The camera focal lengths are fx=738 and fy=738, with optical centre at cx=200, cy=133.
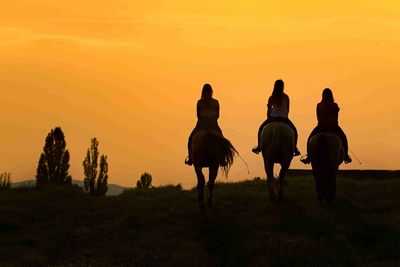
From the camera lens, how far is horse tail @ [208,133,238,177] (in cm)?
2217

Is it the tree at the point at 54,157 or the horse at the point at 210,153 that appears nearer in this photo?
the horse at the point at 210,153

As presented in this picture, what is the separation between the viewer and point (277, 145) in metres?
22.1

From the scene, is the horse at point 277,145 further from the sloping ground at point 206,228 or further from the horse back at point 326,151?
the sloping ground at point 206,228

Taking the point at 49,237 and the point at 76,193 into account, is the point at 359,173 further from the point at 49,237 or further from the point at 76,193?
the point at 49,237

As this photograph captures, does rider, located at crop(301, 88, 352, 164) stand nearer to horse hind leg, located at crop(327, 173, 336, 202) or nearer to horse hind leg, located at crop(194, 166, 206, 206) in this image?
horse hind leg, located at crop(327, 173, 336, 202)

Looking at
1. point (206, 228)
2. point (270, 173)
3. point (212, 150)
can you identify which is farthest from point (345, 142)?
point (206, 228)

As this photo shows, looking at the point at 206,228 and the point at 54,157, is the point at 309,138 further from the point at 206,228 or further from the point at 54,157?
the point at 54,157

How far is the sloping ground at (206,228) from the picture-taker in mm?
16516

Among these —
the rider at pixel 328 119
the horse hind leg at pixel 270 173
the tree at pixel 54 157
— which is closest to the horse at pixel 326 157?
the rider at pixel 328 119

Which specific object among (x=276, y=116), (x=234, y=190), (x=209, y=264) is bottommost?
(x=209, y=264)

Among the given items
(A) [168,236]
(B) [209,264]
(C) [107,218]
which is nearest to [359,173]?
(C) [107,218]

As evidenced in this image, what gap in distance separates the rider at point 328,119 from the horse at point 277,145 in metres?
0.77

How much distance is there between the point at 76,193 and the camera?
2797cm

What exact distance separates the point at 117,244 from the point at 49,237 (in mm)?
2939
